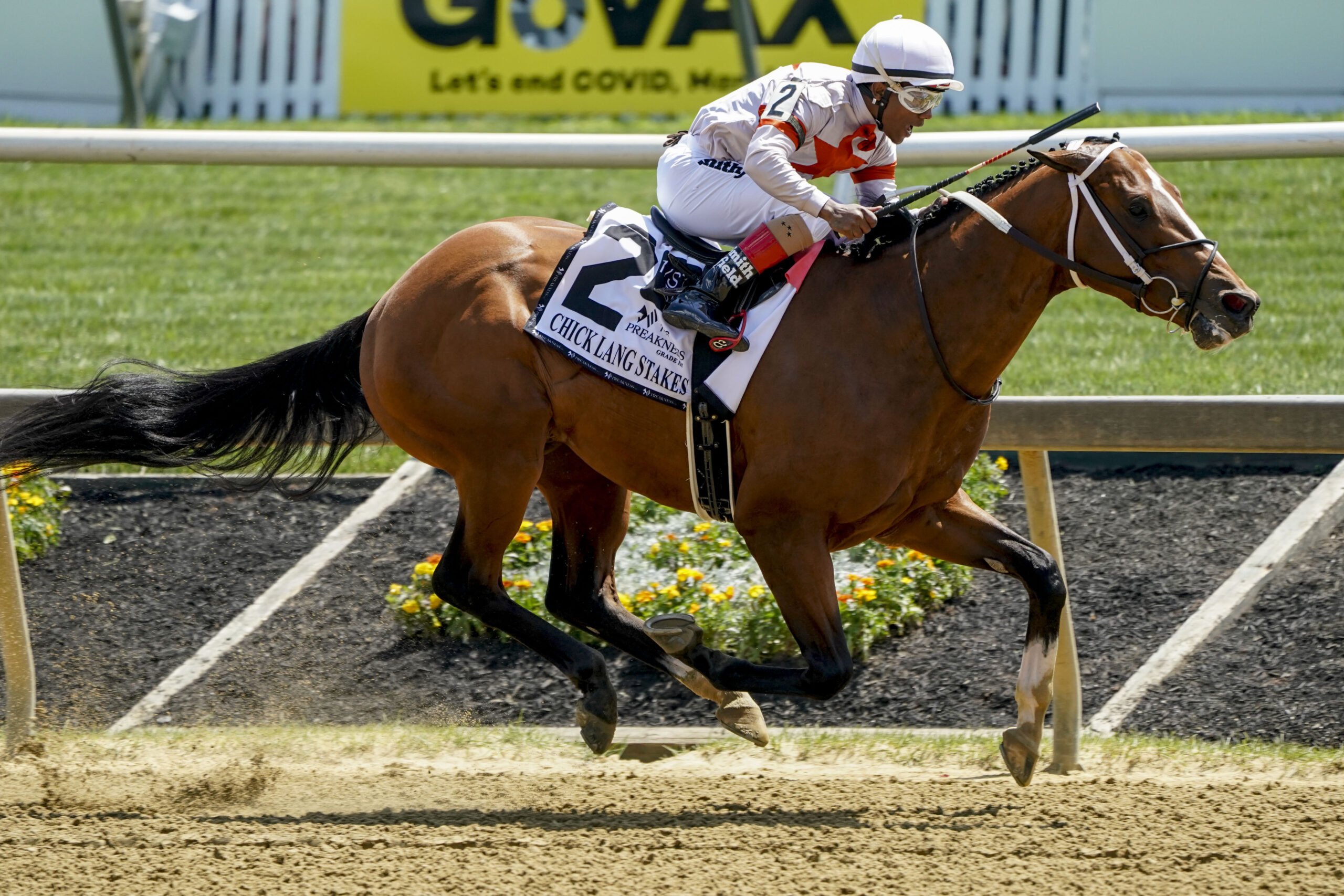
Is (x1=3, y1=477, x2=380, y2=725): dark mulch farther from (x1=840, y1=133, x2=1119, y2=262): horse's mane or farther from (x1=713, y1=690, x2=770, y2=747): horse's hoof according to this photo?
(x1=840, y1=133, x2=1119, y2=262): horse's mane

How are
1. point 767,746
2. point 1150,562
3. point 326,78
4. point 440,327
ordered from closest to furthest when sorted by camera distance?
1. point 440,327
2. point 767,746
3. point 1150,562
4. point 326,78

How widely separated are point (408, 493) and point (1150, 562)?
303 centimetres

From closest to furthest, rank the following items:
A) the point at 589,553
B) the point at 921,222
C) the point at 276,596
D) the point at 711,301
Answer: the point at 711,301 → the point at 921,222 → the point at 589,553 → the point at 276,596

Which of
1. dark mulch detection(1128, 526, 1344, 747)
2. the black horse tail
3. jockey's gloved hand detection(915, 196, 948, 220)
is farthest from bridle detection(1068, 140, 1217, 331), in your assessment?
the black horse tail

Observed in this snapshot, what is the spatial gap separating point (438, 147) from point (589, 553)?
1.70 meters

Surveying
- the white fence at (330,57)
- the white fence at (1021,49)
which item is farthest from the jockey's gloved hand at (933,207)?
the white fence at (330,57)

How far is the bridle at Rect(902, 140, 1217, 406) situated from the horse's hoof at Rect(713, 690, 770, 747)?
114 cm

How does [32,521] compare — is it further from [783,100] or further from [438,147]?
[783,100]

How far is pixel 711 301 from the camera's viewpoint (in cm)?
408

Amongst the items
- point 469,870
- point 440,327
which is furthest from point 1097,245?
point 469,870

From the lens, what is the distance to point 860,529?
13.6ft

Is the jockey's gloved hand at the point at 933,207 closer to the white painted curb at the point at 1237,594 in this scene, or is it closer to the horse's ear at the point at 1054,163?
the horse's ear at the point at 1054,163

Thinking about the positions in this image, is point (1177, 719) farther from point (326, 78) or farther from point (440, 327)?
point (326, 78)

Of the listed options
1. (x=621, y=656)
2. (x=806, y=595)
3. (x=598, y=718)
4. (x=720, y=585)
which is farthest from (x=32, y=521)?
(x=806, y=595)
